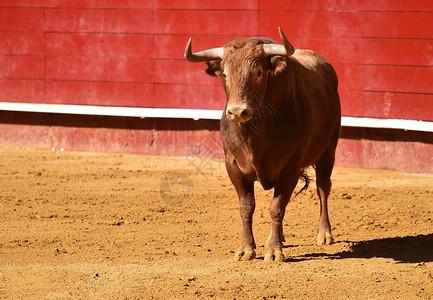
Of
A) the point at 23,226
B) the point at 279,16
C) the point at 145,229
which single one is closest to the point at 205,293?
the point at 145,229

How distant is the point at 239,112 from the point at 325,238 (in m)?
1.53

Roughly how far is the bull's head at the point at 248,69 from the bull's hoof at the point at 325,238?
1289 mm

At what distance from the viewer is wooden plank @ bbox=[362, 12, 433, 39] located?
8227 millimetres

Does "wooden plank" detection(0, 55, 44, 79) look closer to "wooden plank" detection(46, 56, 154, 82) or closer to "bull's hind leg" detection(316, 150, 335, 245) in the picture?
"wooden plank" detection(46, 56, 154, 82)

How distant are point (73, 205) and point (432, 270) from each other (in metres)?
3.21

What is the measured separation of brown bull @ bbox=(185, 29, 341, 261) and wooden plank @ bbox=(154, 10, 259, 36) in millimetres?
3942

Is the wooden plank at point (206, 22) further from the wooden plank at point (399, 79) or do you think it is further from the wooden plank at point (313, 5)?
the wooden plank at point (399, 79)

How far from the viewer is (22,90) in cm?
1009

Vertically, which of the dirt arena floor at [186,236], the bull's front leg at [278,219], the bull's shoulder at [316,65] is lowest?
the dirt arena floor at [186,236]

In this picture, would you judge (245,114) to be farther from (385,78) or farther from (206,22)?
(206,22)

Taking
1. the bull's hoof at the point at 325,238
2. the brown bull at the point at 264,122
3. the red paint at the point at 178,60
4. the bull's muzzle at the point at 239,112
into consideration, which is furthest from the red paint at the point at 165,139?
the bull's muzzle at the point at 239,112

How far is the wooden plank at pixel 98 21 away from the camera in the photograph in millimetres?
9648

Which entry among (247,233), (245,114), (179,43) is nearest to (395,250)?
(247,233)

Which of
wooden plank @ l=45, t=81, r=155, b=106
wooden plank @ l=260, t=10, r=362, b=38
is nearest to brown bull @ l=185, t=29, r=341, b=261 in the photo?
wooden plank @ l=260, t=10, r=362, b=38
